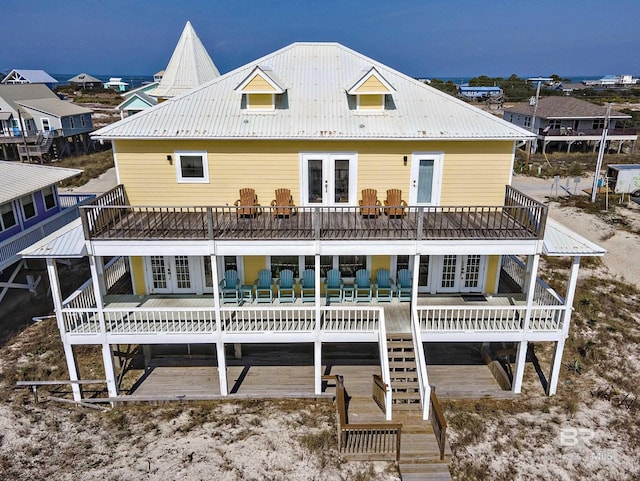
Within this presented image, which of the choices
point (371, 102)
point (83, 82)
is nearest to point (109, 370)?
point (371, 102)

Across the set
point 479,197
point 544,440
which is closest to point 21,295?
point 479,197

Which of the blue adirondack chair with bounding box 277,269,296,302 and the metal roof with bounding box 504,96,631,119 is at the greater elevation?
the metal roof with bounding box 504,96,631,119

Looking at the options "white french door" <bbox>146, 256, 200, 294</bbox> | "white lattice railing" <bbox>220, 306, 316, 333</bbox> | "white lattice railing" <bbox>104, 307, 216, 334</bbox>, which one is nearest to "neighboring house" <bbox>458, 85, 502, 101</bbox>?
"white french door" <bbox>146, 256, 200, 294</bbox>

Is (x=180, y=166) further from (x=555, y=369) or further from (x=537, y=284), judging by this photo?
(x=555, y=369)

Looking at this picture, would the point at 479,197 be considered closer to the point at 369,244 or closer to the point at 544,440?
the point at 369,244

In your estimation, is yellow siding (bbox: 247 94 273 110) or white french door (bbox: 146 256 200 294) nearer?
yellow siding (bbox: 247 94 273 110)

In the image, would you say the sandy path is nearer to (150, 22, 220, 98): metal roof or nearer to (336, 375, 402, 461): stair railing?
(336, 375, 402, 461): stair railing
